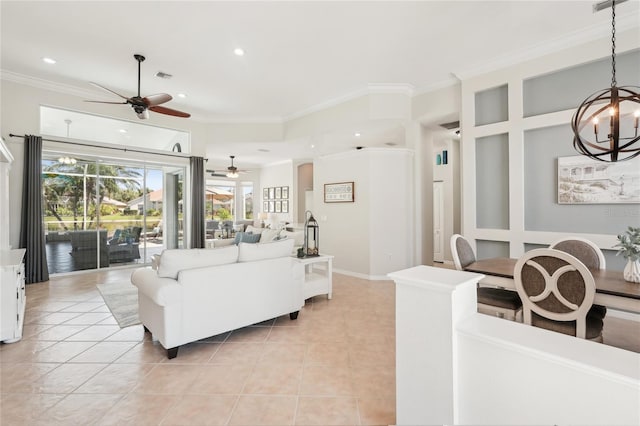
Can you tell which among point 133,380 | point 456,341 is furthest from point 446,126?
point 133,380

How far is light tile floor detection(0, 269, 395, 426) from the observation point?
6.12 feet

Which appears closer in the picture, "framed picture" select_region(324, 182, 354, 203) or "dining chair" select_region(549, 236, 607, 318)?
"dining chair" select_region(549, 236, 607, 318)

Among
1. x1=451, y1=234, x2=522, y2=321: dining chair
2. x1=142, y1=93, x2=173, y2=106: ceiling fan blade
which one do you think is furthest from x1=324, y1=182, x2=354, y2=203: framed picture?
x1=142, y1=93, x2=173, y2=106: ceiling fan blade

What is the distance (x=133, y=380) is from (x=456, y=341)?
7.61 ft

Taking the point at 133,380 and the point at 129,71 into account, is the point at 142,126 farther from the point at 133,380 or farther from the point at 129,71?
the point at 133,380

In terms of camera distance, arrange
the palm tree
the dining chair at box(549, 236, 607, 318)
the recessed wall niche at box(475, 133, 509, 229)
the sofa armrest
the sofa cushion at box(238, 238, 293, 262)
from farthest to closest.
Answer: the palm tree, the recessed wall niche at box(475, 133, 509, 229), the sofa cushion at box(238, 238, 293, 262), the dining chair at box(549, 236, 607, 318), the sofa armrest

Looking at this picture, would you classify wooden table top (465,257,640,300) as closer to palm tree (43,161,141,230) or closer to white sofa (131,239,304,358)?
white sofa (131,239,304,358)

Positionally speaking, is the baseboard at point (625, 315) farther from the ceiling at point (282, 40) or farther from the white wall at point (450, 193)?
the white wall at point (450, 193)

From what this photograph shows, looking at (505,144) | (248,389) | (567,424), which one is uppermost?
(505,144)

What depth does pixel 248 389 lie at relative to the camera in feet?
6.96

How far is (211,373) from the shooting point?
233 centimetres

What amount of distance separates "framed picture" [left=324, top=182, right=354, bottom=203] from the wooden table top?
3.09 meters

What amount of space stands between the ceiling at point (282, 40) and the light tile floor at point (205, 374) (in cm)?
342

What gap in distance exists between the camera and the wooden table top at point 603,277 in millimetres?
1978
